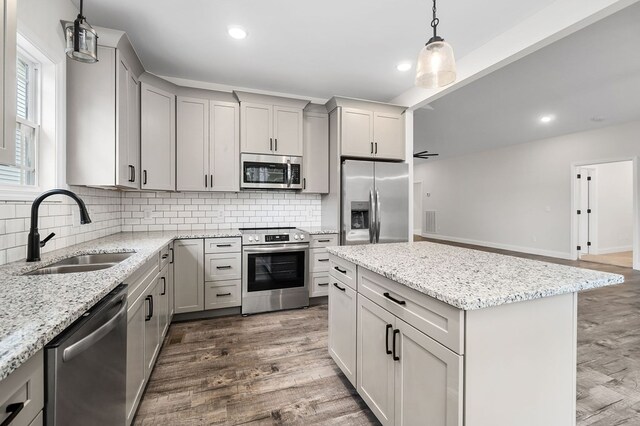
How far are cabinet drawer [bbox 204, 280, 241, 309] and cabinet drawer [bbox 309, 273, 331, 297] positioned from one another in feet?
2.87

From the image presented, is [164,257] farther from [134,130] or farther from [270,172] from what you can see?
[270,172]

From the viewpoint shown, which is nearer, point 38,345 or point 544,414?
point 38,345

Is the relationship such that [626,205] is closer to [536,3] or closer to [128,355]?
[536,3]

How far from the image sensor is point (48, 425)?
776 mm

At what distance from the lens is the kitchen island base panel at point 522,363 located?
3.45 feet

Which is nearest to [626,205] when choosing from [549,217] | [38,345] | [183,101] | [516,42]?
[549,217]

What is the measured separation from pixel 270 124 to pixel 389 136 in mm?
1604

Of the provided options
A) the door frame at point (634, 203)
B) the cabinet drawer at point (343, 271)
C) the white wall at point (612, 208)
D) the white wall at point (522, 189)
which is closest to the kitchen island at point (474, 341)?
the cabinet drawer at point (343, 271)

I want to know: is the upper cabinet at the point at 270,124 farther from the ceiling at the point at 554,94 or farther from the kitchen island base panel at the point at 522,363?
the kitchen island base panel at the point at 522,363

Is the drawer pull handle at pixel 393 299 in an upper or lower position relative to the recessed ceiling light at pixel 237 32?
lower

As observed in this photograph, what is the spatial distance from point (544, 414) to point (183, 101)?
12.7ft

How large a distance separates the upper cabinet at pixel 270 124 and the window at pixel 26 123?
1.80 m

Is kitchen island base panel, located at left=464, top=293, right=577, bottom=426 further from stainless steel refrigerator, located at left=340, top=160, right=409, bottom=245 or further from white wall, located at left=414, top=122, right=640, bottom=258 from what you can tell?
white wall, located at left=414, top=122, right=640, bottom=258

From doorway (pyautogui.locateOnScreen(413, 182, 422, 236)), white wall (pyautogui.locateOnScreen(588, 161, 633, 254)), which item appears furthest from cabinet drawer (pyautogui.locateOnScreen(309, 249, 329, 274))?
doorway (pyautogui.locateOnScreen(413, 182, 422, 236))
